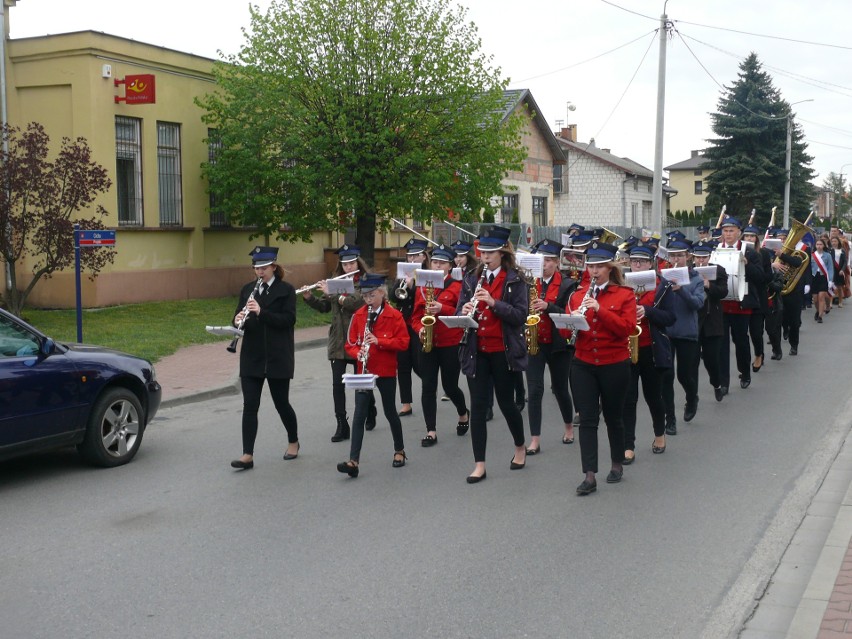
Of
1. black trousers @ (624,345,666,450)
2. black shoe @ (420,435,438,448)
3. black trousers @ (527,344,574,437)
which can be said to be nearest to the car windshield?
black shoe @ (420,435,438,448)

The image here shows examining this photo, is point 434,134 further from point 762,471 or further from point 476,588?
point 476,588

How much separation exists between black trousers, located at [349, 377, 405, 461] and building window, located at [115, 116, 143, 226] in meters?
15.0

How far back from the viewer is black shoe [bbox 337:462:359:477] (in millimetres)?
7906

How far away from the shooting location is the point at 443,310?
9.36 meters

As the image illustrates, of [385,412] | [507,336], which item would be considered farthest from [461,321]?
[385,412]

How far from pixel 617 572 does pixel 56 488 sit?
14.3 ft

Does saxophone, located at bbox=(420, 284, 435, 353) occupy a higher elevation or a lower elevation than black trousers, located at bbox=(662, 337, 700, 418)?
higher

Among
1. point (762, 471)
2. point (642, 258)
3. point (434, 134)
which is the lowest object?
point (762, 471)

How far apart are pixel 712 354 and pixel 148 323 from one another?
11183 millimetres

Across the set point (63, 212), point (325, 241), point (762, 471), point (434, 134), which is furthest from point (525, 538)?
point (325, 241)

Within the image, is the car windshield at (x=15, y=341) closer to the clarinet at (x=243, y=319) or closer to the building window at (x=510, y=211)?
the clarinet at (x=243, y=319)

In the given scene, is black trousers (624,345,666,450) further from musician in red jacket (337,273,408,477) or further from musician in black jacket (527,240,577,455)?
musician in red jacket (337,273,408,477)

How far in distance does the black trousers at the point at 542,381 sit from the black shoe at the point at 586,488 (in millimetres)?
1469

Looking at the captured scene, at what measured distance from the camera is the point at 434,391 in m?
9.41
